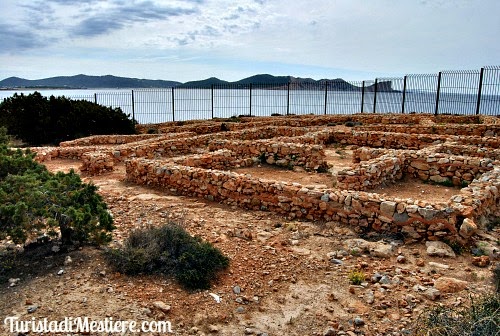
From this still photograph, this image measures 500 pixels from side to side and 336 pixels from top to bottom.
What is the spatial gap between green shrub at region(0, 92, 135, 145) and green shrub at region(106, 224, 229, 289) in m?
16.5

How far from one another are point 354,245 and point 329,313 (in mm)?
1859

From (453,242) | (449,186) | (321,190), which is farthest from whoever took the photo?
(449,186)

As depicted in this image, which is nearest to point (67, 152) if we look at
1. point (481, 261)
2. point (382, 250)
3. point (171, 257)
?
point (171, 257)

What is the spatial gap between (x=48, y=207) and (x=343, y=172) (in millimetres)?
6330

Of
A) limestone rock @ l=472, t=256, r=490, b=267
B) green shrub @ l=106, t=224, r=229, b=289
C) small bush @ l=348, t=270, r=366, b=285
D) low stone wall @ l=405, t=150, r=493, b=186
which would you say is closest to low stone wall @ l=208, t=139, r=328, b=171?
low stone wall @ l=405, t=150, r=493, b=186

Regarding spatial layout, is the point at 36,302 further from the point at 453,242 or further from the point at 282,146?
the point at 282,146

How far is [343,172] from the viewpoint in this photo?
950 cm

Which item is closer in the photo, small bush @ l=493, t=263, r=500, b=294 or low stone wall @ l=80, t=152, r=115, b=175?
small bush @ l=493, t=263, r=500, b=294

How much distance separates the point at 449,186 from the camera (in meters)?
10.3

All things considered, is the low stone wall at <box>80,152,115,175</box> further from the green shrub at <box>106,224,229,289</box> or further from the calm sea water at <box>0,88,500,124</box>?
the calm sea water at <box>0,88,500,124</box>

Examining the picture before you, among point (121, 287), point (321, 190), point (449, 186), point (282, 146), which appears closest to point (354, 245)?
point (321, 190)

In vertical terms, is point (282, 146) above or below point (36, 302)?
above

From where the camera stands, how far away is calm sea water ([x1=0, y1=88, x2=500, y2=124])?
86.6ft

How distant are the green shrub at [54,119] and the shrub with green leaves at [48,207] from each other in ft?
50.2
